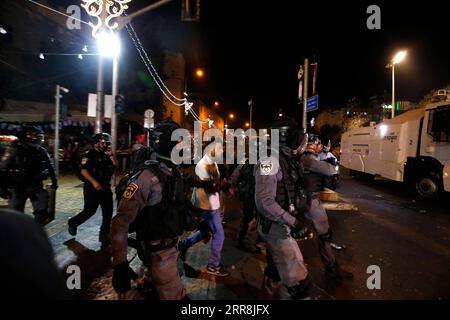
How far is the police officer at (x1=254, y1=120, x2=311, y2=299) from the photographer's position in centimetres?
284

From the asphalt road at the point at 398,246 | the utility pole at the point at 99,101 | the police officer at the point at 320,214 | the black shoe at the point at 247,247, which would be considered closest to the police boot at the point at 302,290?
the asphalt road at the point at 398,246

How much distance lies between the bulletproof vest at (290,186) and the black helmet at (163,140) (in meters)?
1.13

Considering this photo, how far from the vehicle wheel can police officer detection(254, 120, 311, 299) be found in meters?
8.96

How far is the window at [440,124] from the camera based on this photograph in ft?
30.3

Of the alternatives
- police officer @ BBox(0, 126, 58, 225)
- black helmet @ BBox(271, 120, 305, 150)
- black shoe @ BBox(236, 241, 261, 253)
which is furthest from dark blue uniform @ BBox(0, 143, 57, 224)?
black helmet @ BBox(271, 120, 305, 150)

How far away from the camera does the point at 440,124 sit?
943 cm

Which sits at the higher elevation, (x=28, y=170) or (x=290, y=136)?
(x=290, y=136)

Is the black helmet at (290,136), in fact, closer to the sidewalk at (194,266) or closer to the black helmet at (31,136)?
the sidewalk at (194,266)

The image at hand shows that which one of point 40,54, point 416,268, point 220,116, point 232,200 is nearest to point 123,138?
point 40,54

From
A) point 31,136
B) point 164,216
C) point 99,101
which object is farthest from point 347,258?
point 99,101

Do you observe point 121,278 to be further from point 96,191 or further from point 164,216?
point 96,191

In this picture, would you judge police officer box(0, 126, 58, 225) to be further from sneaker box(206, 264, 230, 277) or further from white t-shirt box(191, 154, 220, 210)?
sneaker box(206, 264, 230, 277)

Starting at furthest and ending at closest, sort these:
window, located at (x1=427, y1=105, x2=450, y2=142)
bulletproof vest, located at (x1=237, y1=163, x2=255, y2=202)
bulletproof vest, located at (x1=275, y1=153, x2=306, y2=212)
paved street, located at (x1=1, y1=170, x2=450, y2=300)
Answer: window, located at (x1=427, y1=105, x2=450, y2=142) < paved street, located at (x1=1, y1=170, x2=450, y2=300) < bulletproof vest, located at (x1=237, y1=163, x2=255, y2=202) < bulletproof vest, located at (x1=275, y1=153, x2=306, y2=212)

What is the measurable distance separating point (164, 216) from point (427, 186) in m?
10.5
